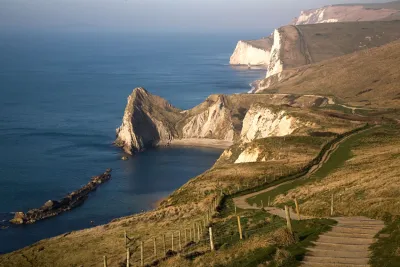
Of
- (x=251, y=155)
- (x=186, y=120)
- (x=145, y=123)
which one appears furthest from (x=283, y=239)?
(x=186, y=120)

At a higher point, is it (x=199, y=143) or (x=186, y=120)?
(x=186, y=120)

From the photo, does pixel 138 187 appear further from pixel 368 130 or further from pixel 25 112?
pixel 25 112

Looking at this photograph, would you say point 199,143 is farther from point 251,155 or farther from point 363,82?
point 251,155

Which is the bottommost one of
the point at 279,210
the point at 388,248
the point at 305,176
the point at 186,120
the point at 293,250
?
the point at 279,210

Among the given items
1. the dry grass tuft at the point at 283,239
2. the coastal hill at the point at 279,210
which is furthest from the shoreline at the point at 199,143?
the dry grass tuft at the point at 283,239

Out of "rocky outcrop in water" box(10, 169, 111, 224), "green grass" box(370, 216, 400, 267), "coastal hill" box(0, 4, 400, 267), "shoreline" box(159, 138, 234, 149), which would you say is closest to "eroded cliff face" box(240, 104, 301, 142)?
"coastal hill" box(0, 4, 400, 267)

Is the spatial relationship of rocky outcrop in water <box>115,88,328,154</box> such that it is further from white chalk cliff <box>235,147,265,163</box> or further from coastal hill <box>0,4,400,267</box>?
white chalk cliff <box>235,147,265,163</box>

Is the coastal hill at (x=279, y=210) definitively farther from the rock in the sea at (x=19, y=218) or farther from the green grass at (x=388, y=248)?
the rock in the sea at (x=19, y=218)

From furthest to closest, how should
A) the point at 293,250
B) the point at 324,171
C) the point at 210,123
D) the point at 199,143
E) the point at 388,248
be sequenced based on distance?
the point at 210,123 → the point at 199,143 → the point at 324,171 → the point at 293,250 → the point at 388,248
